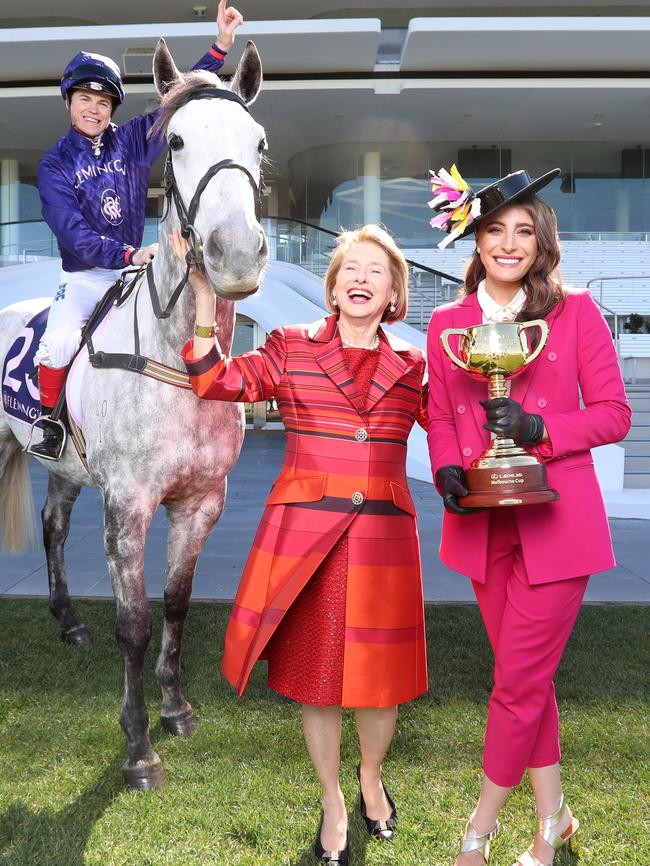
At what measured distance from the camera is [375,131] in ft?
60.5

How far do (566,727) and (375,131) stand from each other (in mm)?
17499

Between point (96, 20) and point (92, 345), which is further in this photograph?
point (96, 20)

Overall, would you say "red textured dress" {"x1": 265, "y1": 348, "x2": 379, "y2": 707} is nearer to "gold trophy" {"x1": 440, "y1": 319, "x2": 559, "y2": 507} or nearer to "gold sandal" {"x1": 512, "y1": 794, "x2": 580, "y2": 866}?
"gold trophy" {"x1": 440, "y1": 319, "x2": 559, "y2": 507}

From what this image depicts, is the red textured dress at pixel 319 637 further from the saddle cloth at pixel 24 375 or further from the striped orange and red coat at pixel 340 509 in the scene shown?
the saddle cloth at pixel 24 375

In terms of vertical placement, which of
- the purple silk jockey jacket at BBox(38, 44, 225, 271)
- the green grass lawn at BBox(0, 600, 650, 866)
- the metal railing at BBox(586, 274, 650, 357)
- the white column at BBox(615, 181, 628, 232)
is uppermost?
the white column at BBox(615, 181, 628, 232)

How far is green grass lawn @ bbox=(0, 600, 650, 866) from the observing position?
238 centimetres

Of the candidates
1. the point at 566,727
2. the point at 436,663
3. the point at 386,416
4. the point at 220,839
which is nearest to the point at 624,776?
the point at 566,727

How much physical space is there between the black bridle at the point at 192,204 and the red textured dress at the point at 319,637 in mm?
635

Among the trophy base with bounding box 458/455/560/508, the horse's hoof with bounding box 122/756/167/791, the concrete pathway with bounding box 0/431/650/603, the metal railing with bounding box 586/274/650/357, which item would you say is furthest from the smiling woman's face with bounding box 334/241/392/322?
the metal railing with bounding box 586/274/650/357

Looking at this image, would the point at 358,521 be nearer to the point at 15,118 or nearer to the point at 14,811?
the point at 14,811

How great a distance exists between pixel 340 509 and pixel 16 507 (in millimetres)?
2889

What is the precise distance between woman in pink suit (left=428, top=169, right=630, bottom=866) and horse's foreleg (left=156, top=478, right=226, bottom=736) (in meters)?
1.15

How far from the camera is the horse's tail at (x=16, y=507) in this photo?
4.38 m

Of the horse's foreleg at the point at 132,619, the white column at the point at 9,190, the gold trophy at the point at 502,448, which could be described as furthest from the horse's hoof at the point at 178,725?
the white column at the point at 9,190
